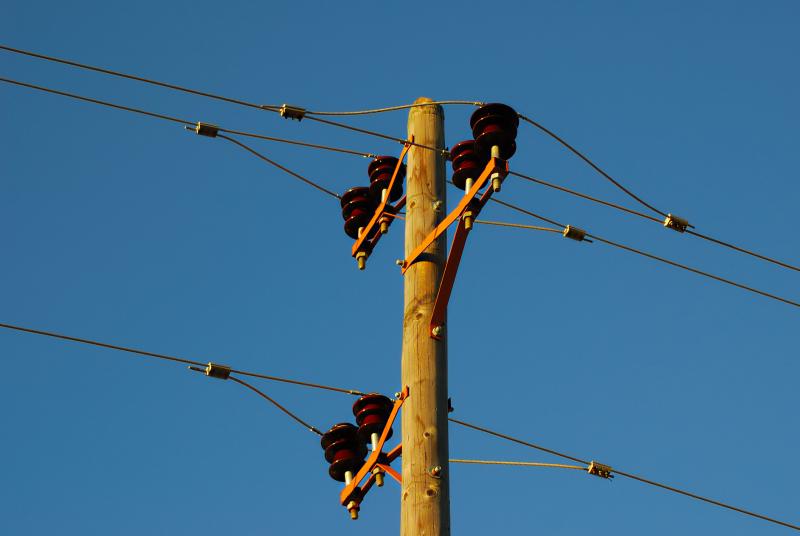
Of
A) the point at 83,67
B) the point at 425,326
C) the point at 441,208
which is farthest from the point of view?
the point at 83,67

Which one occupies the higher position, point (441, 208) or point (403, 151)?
point (403, 151)

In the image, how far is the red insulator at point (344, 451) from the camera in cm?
754

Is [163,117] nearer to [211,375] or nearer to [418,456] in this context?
[211,375]

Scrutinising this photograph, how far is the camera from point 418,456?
669 cm

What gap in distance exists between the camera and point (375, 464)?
730 centimetres

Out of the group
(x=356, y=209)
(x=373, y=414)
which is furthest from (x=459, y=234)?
(x=356, y=209)

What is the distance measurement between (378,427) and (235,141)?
3.12 m

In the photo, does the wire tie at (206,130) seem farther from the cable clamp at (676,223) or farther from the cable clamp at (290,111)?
the cable clamp at (676,223)

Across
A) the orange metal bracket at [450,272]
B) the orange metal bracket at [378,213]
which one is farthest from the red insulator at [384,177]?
the orange metal bracket at [450,272]

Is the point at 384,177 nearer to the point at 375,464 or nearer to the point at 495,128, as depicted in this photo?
the point at 495,128

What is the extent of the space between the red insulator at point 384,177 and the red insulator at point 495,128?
109 centimetres

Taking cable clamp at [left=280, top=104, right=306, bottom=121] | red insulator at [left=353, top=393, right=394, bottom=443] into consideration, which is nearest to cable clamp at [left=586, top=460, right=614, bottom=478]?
red insulator at [left=353, top=393, right=394, bottom=443]

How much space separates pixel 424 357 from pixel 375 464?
0.75m

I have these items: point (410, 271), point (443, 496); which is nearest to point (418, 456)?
point (443, 496)
